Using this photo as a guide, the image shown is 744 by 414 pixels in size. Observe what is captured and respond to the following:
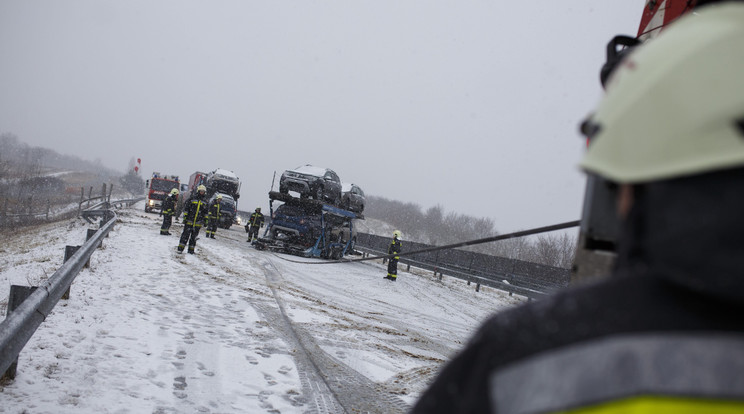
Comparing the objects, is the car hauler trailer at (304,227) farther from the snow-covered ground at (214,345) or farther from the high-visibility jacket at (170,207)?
the snow-covered ground at (214,345)

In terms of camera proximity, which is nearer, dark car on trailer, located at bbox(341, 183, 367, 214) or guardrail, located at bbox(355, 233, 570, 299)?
guardrail, located at bbox(355, 233, 570, 299)

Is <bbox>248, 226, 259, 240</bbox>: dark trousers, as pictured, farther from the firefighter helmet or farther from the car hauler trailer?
the firefighter helmet

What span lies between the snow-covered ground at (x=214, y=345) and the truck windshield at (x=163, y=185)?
25.1 metres

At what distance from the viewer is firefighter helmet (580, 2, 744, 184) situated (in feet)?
2.67

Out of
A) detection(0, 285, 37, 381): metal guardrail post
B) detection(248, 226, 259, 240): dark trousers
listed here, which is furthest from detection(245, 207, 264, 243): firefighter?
detection(0, 285, 37, 381): metal guardrail post

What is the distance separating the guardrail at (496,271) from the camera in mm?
17516

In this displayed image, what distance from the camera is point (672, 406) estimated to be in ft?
2.56

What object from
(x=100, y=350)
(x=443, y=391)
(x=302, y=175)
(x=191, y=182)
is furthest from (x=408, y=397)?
(x=191, y=182)

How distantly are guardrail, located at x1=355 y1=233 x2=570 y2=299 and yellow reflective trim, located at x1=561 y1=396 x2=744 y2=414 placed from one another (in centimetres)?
1587

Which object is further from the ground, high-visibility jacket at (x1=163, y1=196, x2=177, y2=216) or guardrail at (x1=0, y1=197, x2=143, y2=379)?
high-visibility jacket at (x1=163, y1=196, x2=177, y2=216)

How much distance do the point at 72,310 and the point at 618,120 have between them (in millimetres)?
6479

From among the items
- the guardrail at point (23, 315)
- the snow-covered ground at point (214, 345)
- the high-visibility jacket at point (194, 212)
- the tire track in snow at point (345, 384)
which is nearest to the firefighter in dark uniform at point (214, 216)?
the high-visibility jacket at point (194, 212)

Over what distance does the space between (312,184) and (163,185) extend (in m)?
20.7

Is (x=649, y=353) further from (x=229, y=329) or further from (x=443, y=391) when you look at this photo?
(x=229, y=329)
